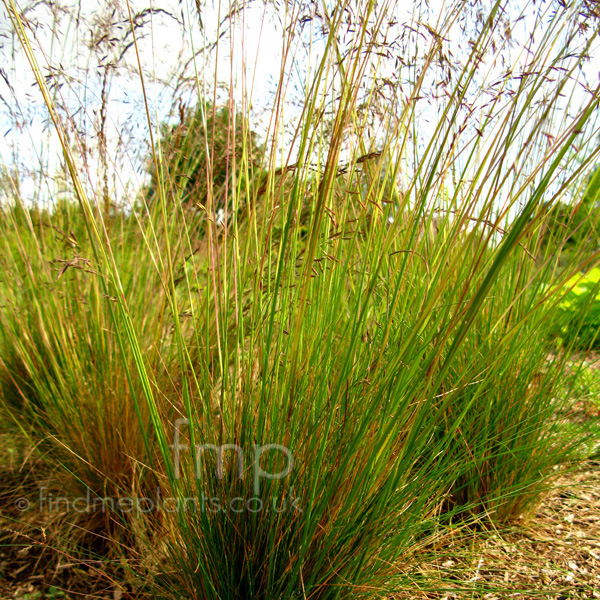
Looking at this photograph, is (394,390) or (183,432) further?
(183,432)

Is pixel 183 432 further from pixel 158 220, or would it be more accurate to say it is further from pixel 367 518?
pixel 158 220

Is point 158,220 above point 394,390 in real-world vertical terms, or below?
above

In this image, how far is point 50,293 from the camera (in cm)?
202

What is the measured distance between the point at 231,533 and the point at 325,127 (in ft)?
3.87

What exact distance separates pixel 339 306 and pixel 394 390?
265 millimetres

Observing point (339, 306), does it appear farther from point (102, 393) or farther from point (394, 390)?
point (102, 393)

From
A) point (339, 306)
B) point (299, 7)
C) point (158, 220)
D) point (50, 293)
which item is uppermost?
point (299, 7)

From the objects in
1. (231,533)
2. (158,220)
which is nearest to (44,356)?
(158,220)

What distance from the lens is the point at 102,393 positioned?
1607 millimetres

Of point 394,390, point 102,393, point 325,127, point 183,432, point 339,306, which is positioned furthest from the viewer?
point 102,393

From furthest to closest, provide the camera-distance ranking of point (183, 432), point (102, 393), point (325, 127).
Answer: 1. point (102, 393)
2. point (325, 127)
3. point (183, 432)

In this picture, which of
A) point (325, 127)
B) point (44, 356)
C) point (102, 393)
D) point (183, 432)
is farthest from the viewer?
point (44, 356)

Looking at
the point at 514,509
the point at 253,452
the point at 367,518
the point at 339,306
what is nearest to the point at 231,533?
the point at 253,452

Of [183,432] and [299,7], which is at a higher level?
[299,7]
